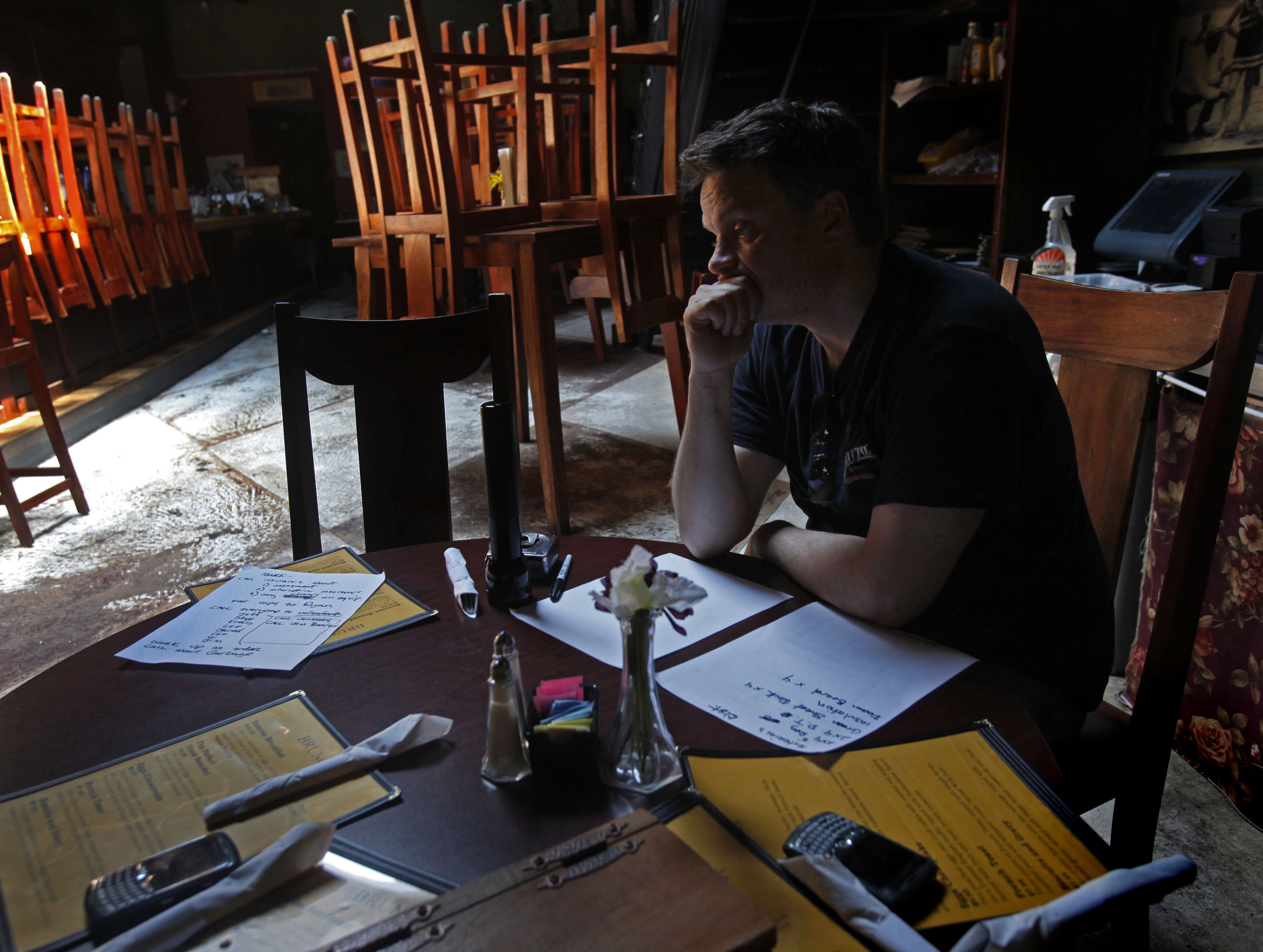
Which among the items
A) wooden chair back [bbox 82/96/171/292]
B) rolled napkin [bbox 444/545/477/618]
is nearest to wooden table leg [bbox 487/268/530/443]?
rolled napkin [bbox 444/545/477/618]

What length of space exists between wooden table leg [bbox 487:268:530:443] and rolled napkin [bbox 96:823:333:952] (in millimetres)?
2105

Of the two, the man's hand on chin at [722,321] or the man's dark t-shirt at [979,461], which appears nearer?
the man's dark t-shirt at [979,461]

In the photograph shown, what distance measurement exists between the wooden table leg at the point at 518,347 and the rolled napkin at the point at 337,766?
1.96 m

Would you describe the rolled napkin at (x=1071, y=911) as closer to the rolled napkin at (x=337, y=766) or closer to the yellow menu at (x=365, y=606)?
the rolled napkin at (x=337, y=766)

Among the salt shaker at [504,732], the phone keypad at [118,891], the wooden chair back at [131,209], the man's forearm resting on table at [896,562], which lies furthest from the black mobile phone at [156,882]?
the wooden chair back at [131,209]

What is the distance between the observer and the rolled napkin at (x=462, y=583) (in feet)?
3.20

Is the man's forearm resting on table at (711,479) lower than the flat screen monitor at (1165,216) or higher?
lower

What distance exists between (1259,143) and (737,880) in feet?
9.10

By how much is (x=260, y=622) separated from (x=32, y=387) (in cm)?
276

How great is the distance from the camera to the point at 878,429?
108 centimetres

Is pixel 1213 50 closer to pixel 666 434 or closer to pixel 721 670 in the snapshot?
pixel 666 434

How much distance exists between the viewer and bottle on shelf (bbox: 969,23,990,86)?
129 inches

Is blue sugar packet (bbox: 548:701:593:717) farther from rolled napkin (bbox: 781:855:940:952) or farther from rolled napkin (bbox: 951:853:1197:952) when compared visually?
rolled napkin (bbox: 951:853:1197:952)

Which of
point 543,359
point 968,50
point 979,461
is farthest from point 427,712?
point 968,50
